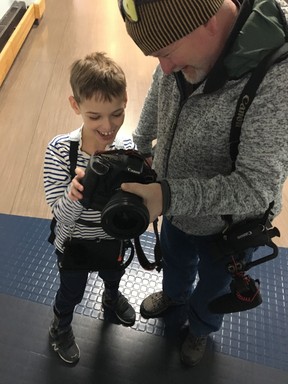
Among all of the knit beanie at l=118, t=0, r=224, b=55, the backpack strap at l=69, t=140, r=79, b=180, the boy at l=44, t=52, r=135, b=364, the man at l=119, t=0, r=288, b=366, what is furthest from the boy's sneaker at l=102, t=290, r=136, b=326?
the knit beanie at l=118, t=0, r=224, b=55

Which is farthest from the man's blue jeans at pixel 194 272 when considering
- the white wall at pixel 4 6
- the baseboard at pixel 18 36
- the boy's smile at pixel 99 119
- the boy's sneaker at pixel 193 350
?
the white wall at pixel 4 6

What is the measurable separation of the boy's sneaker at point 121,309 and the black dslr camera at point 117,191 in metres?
0.78

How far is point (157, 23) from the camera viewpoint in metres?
0.67

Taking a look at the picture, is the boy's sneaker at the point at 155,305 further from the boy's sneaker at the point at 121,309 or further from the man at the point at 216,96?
the man at the point at 216,96

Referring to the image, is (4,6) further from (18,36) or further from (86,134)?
(86,134)

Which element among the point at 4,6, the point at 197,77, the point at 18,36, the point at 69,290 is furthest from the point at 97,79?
the point at 4,6

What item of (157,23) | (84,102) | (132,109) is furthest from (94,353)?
(132,109)

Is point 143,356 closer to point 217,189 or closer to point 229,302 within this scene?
point 229,302

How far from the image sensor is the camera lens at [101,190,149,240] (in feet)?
2.39

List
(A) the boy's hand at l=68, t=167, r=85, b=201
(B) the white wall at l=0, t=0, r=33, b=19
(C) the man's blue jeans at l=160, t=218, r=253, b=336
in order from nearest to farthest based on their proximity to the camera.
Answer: (A) the boy's hand at l=68, t=167, r=85, b=201
(C) the man's blue jeans at l=160, t=218, r=253, b=336
(B) the white wall at l=0, t=0, r=33, b=19

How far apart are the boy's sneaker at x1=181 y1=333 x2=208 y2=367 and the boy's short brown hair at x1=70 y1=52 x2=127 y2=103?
1012mm

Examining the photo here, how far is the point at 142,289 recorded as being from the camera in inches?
67.9

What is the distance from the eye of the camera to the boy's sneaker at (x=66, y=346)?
55.2 inches

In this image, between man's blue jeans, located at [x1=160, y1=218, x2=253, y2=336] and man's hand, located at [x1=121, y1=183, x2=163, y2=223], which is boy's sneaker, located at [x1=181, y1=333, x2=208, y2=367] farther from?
man's hand, located at [x1=121, y1=183, x2=163, y2=223]
